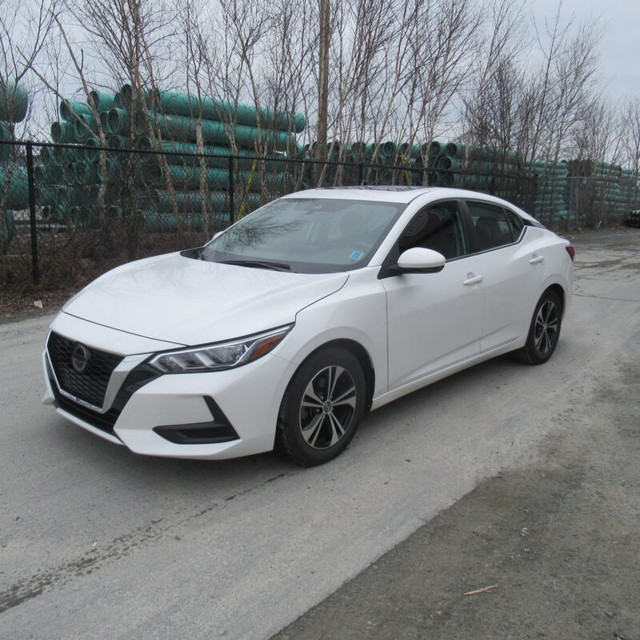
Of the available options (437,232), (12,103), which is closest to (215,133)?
(12,103)

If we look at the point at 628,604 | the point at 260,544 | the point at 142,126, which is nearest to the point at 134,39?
the point at 142,126

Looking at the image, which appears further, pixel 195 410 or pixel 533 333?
pixel 533 333

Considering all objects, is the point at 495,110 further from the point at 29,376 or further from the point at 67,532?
the point at 67,532

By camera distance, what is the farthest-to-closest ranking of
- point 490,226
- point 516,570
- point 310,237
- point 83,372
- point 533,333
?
point 533,333, point 490,226, point 310,237, point 83,372, point 516,570

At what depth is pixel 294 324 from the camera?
3.31 meters

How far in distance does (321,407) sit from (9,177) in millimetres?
6697

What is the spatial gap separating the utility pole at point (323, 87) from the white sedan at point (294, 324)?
7702mm

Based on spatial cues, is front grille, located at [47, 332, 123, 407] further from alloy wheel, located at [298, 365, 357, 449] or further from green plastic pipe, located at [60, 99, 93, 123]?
green plastic pipe, located at [60, 99, 93, 123]

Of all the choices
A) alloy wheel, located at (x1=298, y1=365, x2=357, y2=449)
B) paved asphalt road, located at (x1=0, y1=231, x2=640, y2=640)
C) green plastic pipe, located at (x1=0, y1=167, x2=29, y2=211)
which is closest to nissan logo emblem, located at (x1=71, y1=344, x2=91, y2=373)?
paved asphalt road, located at (x1=0, y1=231, x2=640, y2=640)

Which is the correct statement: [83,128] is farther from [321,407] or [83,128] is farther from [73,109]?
[321,407]

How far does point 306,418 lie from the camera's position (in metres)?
3.47

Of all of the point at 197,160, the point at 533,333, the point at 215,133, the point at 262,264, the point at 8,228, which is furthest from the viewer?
the point at 215,133

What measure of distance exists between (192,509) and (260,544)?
1.53ft

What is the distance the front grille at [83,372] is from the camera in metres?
3.18
